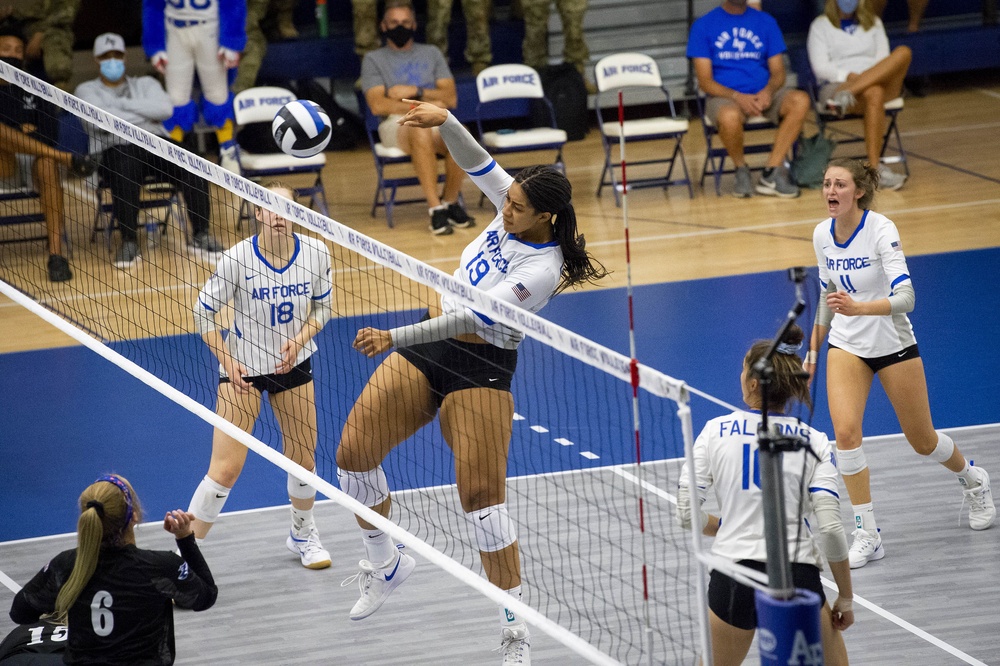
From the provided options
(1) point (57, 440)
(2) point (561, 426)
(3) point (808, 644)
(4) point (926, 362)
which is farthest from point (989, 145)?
(3) point (808, 644)

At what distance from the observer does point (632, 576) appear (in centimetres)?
551

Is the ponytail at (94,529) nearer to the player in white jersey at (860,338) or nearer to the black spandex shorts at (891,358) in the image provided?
the player in white jersey at (860,338)

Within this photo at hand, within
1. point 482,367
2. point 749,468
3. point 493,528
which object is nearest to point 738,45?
point 482,367

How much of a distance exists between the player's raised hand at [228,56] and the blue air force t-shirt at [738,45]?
14.8 ft

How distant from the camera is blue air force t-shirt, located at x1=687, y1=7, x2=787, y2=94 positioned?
12031 mm

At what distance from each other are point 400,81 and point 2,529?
6616mm

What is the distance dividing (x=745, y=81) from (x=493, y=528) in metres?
8.47

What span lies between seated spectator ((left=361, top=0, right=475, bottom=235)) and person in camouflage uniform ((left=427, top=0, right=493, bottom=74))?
5.83 ft

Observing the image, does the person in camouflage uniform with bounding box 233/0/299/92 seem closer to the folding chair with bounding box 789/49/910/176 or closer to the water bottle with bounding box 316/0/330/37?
the water bottle with bounding box 316/0/330/37

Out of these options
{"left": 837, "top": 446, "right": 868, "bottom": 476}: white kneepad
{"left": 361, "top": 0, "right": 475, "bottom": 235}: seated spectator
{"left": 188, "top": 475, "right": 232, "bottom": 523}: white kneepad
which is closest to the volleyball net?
{"left": 188, "top": 475, "right": 232, "bottom": 523}: white kneepad

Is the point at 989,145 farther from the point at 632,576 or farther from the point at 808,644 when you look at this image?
the point at 808,644

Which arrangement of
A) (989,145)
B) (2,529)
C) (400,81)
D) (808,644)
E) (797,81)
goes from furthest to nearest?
(797,81) < (989,145) < (400,81) < (2,529) < (808,644)

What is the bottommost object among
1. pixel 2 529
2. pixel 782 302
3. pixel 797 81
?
pixel 2 529

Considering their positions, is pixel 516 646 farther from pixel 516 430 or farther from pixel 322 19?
pixel 322 19
